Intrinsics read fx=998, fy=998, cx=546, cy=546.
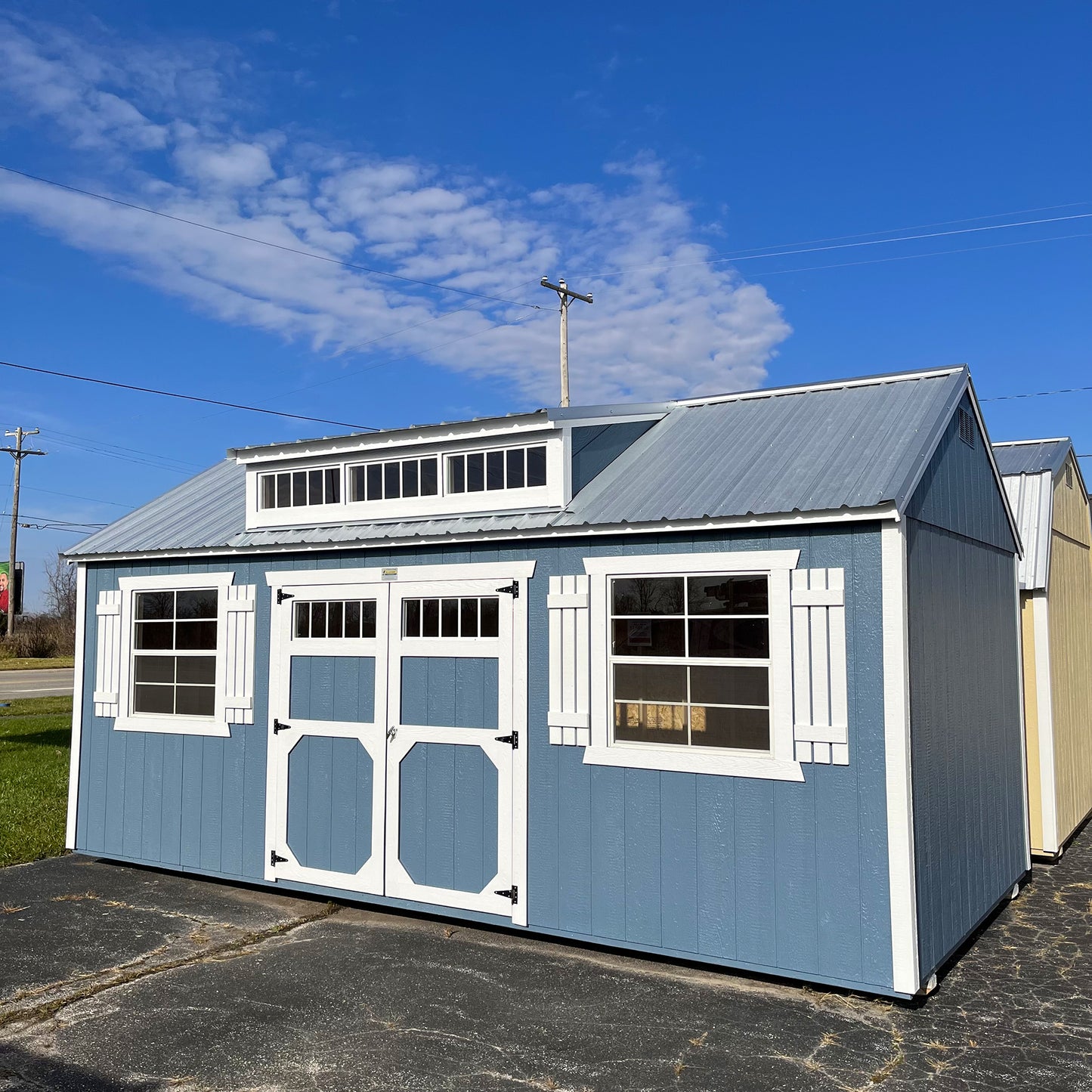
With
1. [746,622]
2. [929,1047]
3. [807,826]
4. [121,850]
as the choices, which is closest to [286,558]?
[121,850]

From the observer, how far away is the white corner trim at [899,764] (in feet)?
17.8

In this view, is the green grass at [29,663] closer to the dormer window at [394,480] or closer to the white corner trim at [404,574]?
the white corner trim at [404,574]

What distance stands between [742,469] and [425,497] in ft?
8.10

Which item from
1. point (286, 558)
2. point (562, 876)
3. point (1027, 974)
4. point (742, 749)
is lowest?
point (1027, 974)

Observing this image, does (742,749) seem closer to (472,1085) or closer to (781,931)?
(781,931)

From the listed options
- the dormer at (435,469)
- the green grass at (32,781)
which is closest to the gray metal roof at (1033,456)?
the dormer at (435,469)

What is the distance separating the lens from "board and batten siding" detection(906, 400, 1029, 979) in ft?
19.3

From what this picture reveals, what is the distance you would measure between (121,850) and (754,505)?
6.37 meters

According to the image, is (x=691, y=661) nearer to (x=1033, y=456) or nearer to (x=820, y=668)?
(x=820, y=668)

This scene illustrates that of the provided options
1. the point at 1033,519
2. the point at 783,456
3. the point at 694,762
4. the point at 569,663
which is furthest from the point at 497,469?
the point at 1033,519

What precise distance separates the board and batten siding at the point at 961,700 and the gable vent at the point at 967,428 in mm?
67

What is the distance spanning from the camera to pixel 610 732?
651 centimetres

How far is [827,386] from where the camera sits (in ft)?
25.8

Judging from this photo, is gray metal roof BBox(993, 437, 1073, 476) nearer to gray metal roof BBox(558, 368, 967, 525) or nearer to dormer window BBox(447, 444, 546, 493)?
gray metal roof BBox(558, 368, 967, 525)
